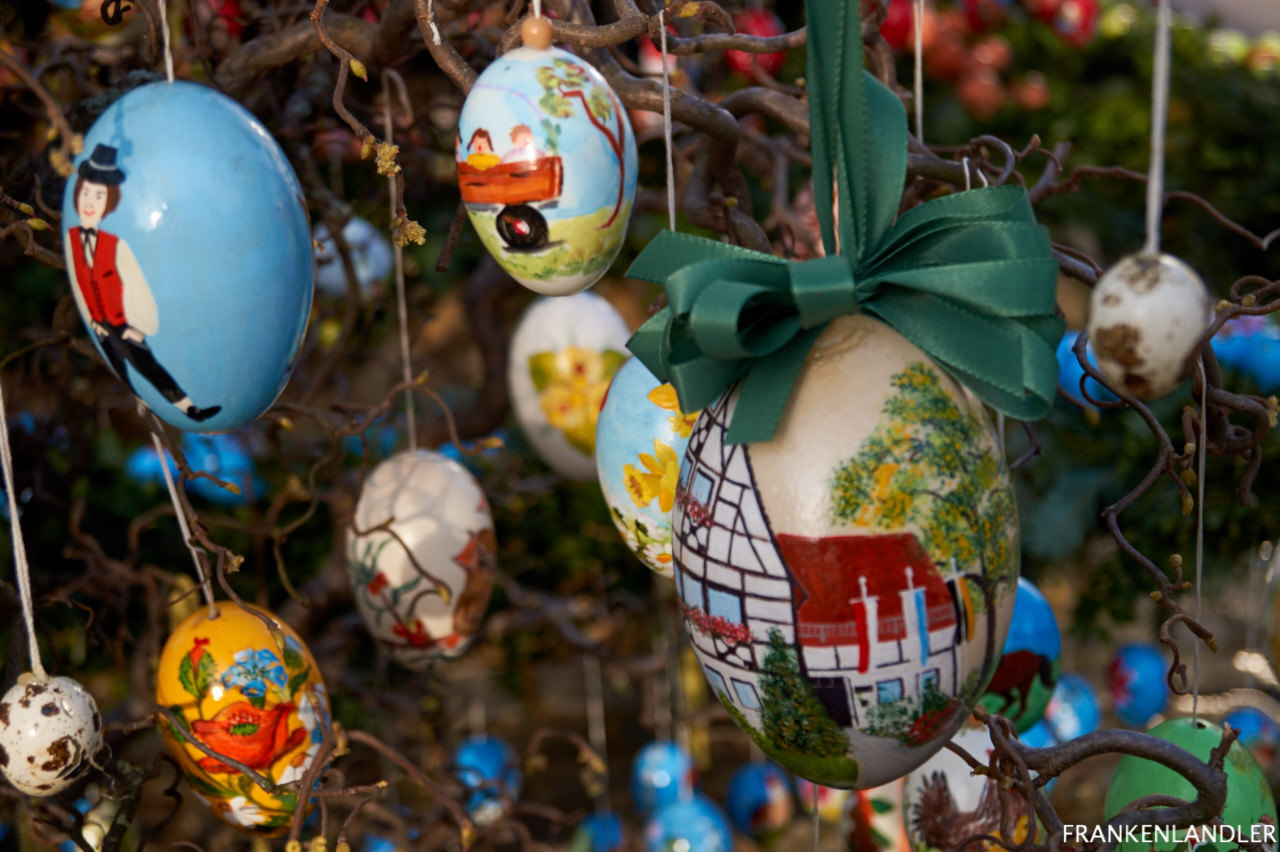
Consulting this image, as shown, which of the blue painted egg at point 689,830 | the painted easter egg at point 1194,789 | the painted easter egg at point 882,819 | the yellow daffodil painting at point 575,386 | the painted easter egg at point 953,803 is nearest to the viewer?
the painted easter egg at point 1194,789

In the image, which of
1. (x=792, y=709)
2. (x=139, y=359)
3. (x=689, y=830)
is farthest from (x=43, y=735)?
(x=689, y=830)

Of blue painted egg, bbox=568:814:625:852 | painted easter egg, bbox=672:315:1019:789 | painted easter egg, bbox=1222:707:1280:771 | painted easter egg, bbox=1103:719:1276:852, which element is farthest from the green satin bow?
painted easter egg, bbox=1222:707:1280:771

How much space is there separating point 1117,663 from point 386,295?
1.24 m

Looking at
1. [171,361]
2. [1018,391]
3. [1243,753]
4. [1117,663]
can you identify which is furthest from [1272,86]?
[171,361]

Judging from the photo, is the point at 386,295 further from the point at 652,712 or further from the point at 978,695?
the point at 978,695

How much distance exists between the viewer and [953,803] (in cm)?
92

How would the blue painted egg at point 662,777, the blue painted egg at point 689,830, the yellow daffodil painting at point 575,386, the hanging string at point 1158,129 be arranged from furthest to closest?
the blue painted egg at point 662,777
the blue painted egg at point 689,830
the yellow daffodil painting at point 575,386
the hanging string at point 1158,129

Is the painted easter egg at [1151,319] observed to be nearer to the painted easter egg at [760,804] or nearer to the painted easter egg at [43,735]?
the painted easter egg at [43,735]

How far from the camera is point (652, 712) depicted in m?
1.65

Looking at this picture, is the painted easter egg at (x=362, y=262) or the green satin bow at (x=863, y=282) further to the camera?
the painted easter egg at (x=362, y=262)

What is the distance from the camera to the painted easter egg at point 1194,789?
31.6 inches

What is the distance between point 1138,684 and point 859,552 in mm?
Answer: 1310

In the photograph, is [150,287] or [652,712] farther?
[652,712]

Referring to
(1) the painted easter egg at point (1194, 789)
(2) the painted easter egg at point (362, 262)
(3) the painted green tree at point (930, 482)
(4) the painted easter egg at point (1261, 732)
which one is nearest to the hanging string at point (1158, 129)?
(3) the painted green tree at point (930, 482)
